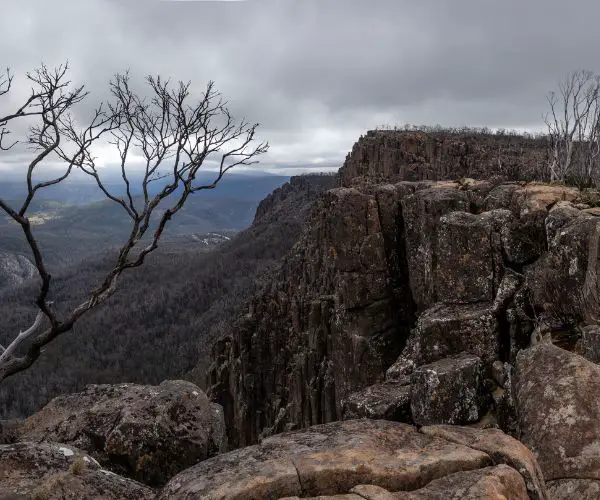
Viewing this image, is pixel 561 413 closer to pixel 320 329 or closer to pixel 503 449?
pixel 503 449

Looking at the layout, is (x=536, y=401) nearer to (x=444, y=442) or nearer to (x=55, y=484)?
(x=444, y=442)

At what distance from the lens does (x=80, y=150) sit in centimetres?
1474

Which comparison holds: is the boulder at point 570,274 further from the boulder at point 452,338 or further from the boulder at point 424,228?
the boulder at point 424,228

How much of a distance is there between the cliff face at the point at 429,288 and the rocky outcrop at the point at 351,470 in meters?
5.94

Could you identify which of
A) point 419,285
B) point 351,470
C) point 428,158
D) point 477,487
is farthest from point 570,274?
point 428,158

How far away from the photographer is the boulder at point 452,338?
56.2ft

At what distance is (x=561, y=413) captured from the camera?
9.59 metres

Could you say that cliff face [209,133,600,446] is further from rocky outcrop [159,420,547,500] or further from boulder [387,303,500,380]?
rocky outcrop [159,420,547,500]

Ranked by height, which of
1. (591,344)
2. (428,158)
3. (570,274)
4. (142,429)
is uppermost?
(428,158)

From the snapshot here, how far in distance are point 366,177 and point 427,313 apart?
8602 centimetres

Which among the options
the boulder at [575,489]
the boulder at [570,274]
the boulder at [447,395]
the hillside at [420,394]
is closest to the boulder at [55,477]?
the hillside at [420,394]

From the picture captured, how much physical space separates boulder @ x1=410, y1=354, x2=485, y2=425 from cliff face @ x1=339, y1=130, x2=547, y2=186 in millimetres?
Result: 75424

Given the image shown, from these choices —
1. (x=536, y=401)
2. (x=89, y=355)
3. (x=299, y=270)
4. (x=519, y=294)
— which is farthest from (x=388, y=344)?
(x=89, y=355)

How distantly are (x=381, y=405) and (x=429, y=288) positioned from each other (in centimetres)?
988
